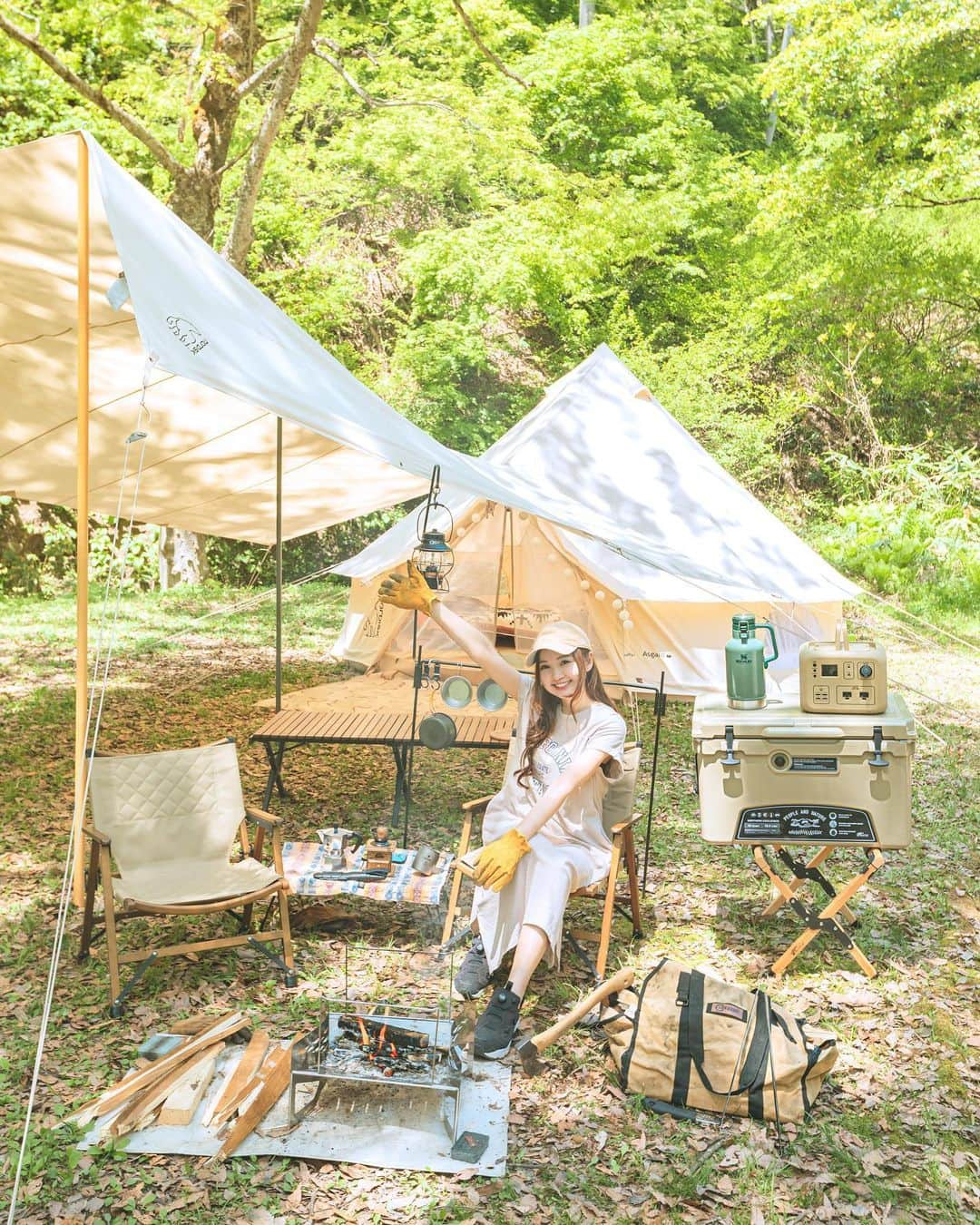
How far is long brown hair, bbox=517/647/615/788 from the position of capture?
3.66 metres

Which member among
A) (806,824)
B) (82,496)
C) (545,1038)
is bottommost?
(545,1038)

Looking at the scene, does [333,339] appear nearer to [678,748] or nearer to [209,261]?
[678,748]

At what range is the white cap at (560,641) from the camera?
3.59 metres

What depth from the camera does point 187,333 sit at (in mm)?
3254

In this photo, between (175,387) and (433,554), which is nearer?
(433,554)

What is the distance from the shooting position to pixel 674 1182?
2658mm

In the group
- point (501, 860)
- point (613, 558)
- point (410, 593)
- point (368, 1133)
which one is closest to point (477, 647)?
point (410, 593)

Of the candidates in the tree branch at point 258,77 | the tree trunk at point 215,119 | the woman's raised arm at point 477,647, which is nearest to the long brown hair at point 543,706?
the woman's raised arm at point 477,647

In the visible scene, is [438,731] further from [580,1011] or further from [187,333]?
[187,333]

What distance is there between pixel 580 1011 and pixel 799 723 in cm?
107

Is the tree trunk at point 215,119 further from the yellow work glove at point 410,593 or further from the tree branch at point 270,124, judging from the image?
the yellow work glove at point 410,593

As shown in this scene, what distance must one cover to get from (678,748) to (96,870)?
3.90 m

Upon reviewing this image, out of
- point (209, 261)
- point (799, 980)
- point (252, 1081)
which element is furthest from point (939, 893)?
point (209, 261)

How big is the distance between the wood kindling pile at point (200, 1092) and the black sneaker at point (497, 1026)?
53 centimetres
